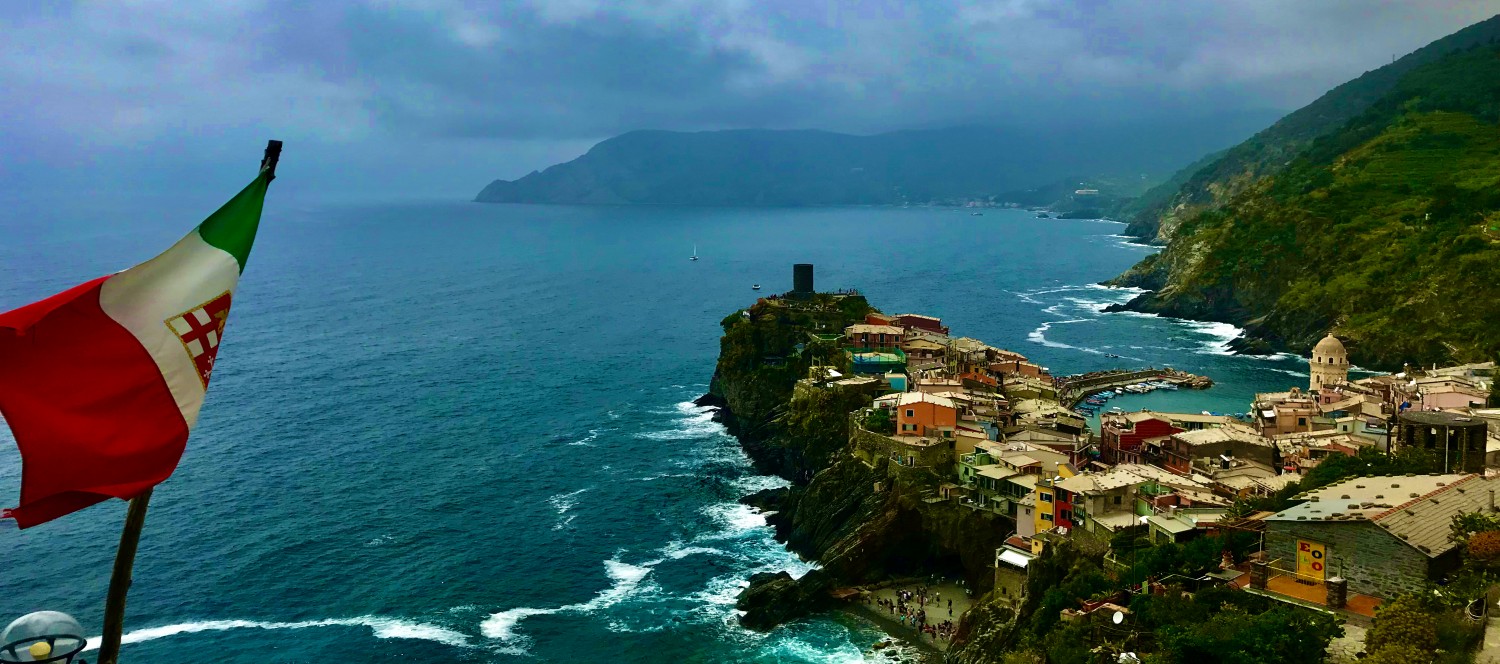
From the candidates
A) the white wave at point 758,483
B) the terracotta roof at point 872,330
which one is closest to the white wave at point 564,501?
the white wave at point 758,483

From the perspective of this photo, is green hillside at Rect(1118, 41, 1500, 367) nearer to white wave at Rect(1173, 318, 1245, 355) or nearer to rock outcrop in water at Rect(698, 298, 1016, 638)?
white wave at Rect(1173, 318, 1245, 355)

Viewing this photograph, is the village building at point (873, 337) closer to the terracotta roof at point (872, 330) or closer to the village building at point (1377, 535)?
the terracotta roof at point (872, 330)

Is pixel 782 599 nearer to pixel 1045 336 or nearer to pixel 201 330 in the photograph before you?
pixel 201 330

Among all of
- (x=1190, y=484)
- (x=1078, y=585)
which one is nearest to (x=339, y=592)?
(x=1078, y=585)

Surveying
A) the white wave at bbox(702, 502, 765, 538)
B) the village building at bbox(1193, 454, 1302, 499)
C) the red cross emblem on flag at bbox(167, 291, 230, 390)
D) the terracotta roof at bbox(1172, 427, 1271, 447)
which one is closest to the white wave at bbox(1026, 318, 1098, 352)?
the terracotta roof at bbox(1172, 427, 1271, 447)

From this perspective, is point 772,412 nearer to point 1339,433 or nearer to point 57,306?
point 1339,433

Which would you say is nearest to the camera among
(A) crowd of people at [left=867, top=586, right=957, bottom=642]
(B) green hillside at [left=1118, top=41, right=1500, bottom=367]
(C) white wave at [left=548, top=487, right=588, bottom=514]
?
(A) crowd of people at [left=867, top=586, right=957, bottom=642]

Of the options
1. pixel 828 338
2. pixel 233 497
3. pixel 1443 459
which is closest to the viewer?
pixel 1443 459

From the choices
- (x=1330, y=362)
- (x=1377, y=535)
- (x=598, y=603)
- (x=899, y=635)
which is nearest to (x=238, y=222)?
(x=1377, y=535)
